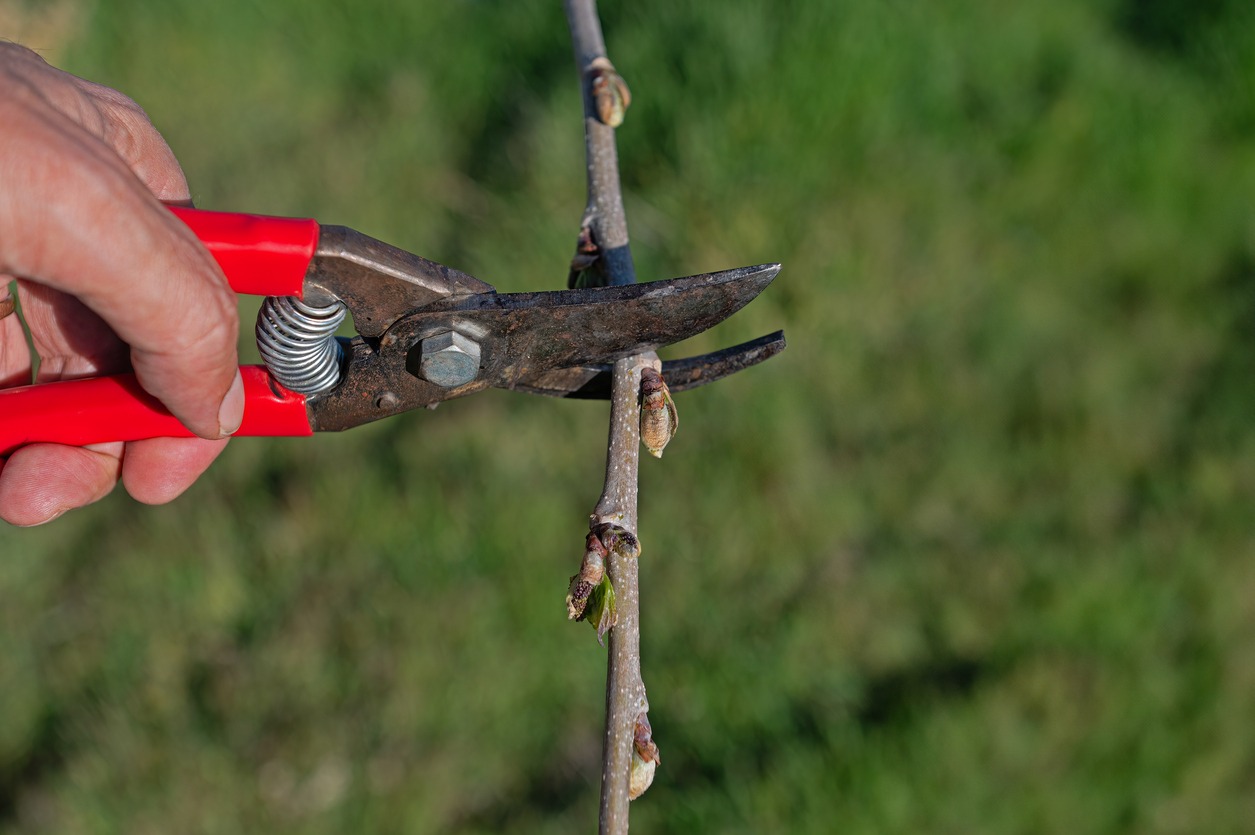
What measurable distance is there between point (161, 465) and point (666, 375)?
115 cm

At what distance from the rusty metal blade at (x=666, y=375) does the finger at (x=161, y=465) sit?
778mm

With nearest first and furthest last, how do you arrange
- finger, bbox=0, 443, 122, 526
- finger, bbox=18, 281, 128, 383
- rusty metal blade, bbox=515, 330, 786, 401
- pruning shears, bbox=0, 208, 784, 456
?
pruning shears, bbox=0, 208, 784, 456, rusty metal blade, bbox=515, 330, 786, 401, finger, bbox=0, 443, 122, 526, finger, bbox=18, 281, 128, 383

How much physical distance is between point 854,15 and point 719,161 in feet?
2.74

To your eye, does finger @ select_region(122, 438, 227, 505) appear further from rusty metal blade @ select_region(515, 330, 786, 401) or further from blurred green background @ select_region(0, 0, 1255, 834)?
blurred green background @ select_region(0, 0, 1255, 834)

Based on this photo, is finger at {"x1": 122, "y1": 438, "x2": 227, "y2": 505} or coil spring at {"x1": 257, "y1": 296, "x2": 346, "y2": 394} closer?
coil spring at {"x1": 257, "y1": 296, "x2": 346, "y2": 394}

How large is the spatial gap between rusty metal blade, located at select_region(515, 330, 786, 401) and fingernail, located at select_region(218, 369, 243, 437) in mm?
500

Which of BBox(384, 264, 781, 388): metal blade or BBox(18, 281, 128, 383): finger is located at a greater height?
BBox(18, 281, 128, 383): finger

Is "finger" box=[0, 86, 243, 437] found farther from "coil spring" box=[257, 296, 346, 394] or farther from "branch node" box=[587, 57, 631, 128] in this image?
"branch node" box=[587, 57, 631, 128]

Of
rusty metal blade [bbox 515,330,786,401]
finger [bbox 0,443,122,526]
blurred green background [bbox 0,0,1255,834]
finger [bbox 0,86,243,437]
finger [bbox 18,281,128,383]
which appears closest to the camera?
finger [bbox 0,86,243,437]

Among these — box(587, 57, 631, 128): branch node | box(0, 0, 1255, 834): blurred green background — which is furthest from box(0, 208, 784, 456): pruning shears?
box(0, 0, 1255, 834): blurred green background

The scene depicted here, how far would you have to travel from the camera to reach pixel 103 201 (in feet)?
4.83

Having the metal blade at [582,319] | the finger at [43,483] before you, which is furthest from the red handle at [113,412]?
the metal blade at [582,319]

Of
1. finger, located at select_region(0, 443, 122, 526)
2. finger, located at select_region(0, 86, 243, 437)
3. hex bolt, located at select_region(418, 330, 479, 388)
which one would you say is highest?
finger, located at select_region(0, 86, 243, 437)

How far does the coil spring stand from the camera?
→ 1730 millimetres
